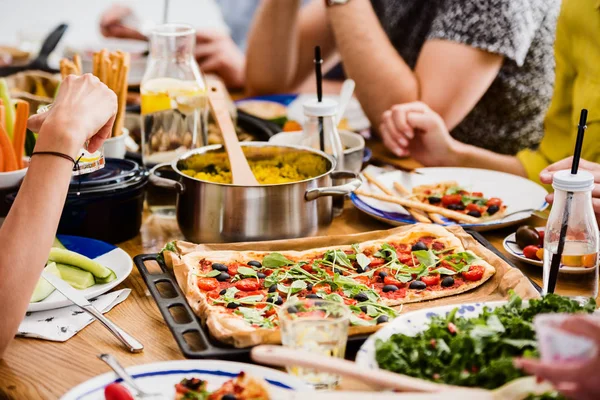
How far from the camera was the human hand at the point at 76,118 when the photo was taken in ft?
4.44

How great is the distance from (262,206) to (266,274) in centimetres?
19

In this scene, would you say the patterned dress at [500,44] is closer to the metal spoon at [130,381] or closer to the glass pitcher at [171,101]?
the glass pitcher at [171,101]

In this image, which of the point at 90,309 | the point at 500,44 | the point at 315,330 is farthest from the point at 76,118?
the point at 500,44

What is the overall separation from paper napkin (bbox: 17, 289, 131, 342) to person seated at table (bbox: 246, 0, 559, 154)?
1489 millimetres

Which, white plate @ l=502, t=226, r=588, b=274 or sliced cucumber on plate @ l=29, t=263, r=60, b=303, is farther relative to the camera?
white plate @ l=502, t=226, r=588, b=274

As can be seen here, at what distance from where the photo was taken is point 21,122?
1958 mm

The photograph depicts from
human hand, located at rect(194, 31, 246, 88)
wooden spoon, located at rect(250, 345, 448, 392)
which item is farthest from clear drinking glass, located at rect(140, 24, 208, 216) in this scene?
human hand, located at rect(194, 31, 246, 88)

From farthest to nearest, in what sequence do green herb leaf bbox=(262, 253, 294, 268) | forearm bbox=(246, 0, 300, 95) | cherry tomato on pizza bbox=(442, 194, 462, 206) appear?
forearm bbox=(246, 0, 300, 95)
cherry tomato on pizza bbox=(442, 194, 462, 206)
green herb leaf bbox=(262, 253, 294, 268)

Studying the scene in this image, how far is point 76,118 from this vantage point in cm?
140

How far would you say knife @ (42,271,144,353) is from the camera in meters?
1.35

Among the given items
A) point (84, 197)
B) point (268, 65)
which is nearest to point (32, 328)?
point (84, 197)

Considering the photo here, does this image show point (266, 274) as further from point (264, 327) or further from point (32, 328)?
point (32, 328)

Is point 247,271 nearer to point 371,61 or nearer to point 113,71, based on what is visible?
point 113,71

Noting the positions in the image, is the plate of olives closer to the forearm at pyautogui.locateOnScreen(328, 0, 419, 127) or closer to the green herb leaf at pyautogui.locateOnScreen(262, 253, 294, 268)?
the green herb leaf at pyautogui.locateOnScreen(262, 253, 294, 268)
